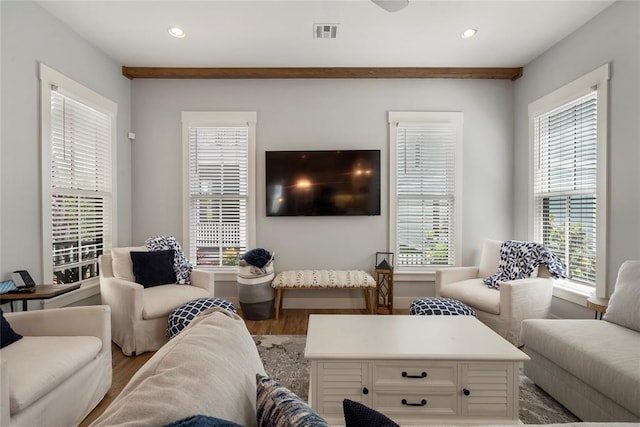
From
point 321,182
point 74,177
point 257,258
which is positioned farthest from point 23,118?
point 321,182

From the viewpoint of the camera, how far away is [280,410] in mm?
701

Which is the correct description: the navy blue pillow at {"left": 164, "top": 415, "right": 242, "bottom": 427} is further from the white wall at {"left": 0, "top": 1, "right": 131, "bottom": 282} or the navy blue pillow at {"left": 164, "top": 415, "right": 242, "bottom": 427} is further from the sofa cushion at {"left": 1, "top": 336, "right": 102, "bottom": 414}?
the white wall at {"left": 0, "top": 1, "right": 131, "bottom": 282}

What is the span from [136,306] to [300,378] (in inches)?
57.9

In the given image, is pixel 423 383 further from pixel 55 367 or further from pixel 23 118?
pixel 23 118

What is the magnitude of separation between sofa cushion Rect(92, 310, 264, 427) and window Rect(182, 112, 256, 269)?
291 centimetres

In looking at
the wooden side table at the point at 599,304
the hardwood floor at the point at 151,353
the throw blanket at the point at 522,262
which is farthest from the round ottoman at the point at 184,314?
the wooden side table at the point at 599,304

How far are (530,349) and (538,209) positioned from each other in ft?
6.06

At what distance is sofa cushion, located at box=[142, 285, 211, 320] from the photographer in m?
2.61

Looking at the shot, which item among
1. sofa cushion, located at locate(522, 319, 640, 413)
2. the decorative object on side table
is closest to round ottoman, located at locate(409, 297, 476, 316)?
sofa cushion, located at locate(522, 319, 640, 413)

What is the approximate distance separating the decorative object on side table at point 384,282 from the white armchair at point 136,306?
73.9 inches

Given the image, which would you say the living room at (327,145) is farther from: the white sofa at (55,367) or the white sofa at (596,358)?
the white sofa at (55,367)

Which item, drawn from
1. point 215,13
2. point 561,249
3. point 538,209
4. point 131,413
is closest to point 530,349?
point 561,249

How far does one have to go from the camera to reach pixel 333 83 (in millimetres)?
3781

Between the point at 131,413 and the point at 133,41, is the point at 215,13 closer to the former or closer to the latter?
the point at 133,41
